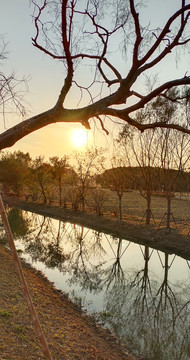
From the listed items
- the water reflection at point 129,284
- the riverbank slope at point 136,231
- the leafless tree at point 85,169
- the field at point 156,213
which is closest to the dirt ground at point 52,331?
the water reflection at point 129,284

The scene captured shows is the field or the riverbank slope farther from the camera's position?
the field

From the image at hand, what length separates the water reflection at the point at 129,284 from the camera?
217 inches

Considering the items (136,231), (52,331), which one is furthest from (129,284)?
(136,231)

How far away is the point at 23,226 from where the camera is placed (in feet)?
58.2

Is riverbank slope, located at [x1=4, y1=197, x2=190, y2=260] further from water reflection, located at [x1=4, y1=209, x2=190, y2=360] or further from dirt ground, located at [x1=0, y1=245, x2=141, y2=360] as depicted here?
dirt ground, located at [x1=0, y1=245, x2=141, y2=360]

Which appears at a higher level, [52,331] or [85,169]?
[85,169]

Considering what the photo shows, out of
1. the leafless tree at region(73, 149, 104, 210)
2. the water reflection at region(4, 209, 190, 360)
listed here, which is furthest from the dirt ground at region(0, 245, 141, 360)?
the leafless tree at region(73, 149, 104, 210)

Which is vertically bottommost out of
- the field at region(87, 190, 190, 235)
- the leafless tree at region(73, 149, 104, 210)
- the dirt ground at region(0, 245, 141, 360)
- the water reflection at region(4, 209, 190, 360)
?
the water reflection at region(4, 209, 190, 360)

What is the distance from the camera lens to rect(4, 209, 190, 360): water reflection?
5.50 m

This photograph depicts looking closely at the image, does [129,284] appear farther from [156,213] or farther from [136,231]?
[156,213]

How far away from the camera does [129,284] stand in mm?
8539

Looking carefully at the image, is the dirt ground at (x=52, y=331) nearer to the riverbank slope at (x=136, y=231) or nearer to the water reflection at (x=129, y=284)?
the water reflection at (x=129, y=284)

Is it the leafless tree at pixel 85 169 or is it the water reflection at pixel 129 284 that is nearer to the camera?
the water reflection at pixel 129 284

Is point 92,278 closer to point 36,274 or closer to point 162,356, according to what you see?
point 36,274
